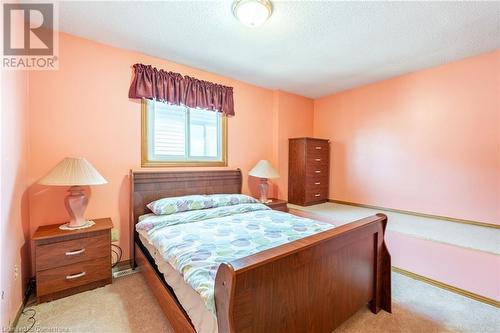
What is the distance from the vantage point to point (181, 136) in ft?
9.33

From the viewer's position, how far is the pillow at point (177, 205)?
2243mm

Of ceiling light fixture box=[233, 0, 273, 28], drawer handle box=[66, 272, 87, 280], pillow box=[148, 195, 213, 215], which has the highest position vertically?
ceiling light fixture box=[233, 0, 273, 28]

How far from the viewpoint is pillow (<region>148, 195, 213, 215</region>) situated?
2243 millimetres

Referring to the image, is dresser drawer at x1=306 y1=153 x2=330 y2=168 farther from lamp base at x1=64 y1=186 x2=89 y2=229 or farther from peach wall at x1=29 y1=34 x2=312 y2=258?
lamp base at x1=64 y1=186 x2=89 y2=229

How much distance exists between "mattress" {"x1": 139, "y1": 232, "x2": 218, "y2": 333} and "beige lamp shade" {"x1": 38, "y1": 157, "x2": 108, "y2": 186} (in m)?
0.99

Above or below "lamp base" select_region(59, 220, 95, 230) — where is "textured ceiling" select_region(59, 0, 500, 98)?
above

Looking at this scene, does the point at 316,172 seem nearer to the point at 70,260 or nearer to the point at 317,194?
the point at 317,194

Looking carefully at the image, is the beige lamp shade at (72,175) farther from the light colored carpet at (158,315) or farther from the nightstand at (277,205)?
the nightstand at (277,205)

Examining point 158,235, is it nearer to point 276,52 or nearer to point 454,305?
point 276,52

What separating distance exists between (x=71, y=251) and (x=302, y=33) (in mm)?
2844

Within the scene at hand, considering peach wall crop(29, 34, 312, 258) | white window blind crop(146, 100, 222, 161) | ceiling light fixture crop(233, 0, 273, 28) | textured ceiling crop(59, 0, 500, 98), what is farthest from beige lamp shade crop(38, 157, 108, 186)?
ceiling light fixture crop(233, 0, 273, 28)

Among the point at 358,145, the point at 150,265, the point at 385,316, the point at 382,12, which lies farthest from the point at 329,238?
the point at 358,145

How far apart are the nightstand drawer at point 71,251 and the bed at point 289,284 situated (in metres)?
0.31

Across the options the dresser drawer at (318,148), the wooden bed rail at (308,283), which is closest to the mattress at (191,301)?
the wooden bed rail at (308,283)
